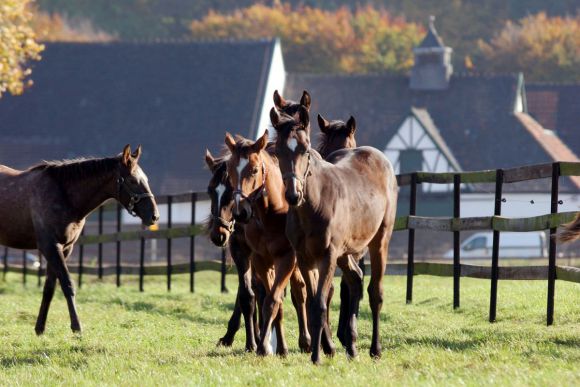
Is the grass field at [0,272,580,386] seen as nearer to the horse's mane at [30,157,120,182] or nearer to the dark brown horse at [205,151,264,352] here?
the dark brown horse at [205,151,264,352]

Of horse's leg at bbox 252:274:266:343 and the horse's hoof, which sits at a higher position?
horse's leg at bbox 252:274:266:343

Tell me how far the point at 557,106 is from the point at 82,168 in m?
53.4

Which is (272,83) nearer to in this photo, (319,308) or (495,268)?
(495,268)

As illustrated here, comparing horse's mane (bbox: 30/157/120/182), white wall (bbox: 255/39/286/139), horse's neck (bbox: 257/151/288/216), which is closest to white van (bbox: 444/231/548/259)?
white wall (bbox: 255/39/286/139)

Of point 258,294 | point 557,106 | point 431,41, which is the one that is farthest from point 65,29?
point 258,294

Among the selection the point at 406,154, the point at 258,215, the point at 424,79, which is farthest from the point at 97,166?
the point at 424,79

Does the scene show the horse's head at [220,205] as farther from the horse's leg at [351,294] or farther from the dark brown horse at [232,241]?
the horse's leg at [351,294]

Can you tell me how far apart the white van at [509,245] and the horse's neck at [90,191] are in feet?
110

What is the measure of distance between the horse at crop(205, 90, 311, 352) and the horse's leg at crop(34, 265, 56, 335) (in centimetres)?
237

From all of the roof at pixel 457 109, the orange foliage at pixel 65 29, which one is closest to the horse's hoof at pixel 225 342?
the roof at pixel 457 109

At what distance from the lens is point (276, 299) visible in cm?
1028

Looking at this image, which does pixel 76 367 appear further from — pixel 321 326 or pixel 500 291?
pixel 500 291

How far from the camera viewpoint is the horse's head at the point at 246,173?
1005cm

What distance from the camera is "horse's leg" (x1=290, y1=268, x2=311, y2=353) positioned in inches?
428
